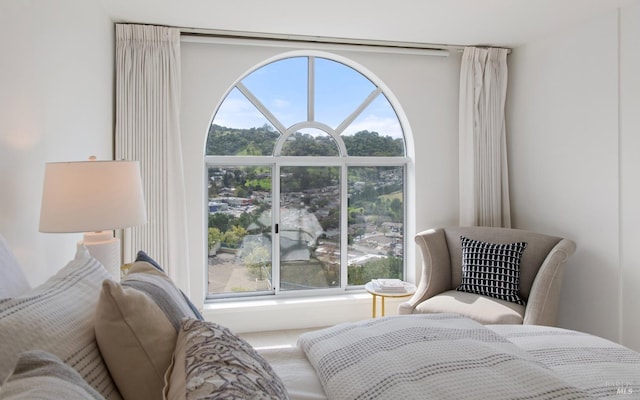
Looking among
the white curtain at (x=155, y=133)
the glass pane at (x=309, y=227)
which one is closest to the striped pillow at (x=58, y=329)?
the white curtain at (x=155, y=133)

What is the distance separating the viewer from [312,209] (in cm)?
395

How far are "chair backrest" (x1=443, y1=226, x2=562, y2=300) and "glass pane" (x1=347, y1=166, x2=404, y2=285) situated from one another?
2.09ft

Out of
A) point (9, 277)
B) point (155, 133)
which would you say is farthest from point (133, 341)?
point (155, 133)

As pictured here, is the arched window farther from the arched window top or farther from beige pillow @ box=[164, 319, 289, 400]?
beige pillow @ box=[164, 319, 289, 400]

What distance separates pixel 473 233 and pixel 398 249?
85cm

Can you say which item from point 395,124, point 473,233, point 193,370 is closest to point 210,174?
point 395,124

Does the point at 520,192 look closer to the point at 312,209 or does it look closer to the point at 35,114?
the point at 312,209

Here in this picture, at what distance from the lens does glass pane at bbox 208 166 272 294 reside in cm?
374

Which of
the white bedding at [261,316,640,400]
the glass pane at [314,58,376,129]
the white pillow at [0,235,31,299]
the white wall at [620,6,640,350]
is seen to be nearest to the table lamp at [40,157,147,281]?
the white pillow at [0,235,31,299]

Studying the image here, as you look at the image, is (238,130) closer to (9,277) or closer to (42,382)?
(9,277)

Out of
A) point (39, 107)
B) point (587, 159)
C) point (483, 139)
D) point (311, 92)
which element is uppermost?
point (311, 92)

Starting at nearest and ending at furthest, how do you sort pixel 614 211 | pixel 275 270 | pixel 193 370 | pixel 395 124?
pixel 193 370
pixel 614 211
pixel 275 270
pixel 395 124

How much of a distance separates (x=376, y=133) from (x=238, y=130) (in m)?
1.31

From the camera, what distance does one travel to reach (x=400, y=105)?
3.90 m
